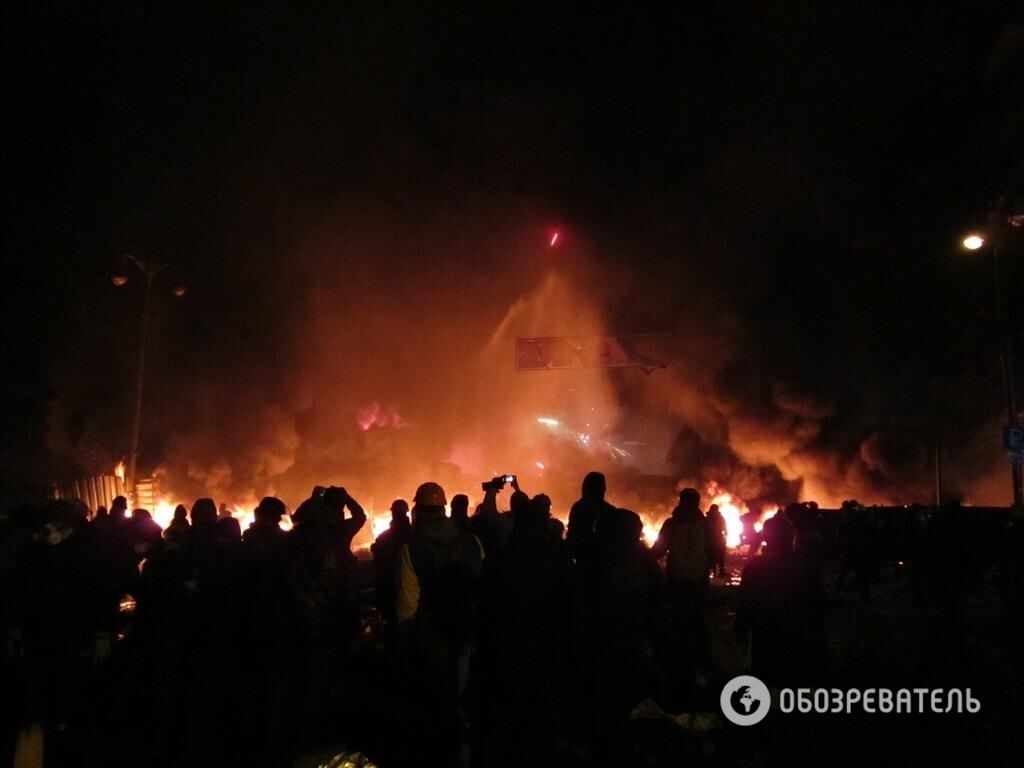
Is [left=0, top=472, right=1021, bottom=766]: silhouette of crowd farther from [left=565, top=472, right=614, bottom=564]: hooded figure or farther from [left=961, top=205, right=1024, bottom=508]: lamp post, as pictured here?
[left=961, top=205, right=1024, bottom=508]: lamp post

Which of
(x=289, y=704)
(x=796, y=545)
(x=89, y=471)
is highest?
(x=89, y=471)

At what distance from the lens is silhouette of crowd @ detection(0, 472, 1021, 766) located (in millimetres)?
4078

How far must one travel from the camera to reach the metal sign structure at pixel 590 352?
896 inches

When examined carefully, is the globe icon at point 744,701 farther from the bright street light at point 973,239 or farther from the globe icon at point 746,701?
the bright street light at point 973,239

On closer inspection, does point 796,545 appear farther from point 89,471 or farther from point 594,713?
point 89,471

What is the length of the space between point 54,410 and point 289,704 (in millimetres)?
23643

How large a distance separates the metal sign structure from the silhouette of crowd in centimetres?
1658

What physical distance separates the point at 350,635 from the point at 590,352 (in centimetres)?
1832

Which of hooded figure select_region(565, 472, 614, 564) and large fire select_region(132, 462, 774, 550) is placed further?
large fire select_region(132, 462, 774, 550)

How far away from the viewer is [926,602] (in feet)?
23.3

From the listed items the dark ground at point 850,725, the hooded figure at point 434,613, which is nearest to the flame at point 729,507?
the dark ground at point 850,725

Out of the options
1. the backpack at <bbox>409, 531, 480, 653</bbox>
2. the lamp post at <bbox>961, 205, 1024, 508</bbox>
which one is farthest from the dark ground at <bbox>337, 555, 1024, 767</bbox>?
the lamp post at <bbox>961, 205, 1024, 508</bbox>

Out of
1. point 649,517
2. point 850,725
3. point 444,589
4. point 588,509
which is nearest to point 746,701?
point 850,725

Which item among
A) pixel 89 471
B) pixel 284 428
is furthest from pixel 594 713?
pixel 89 471
